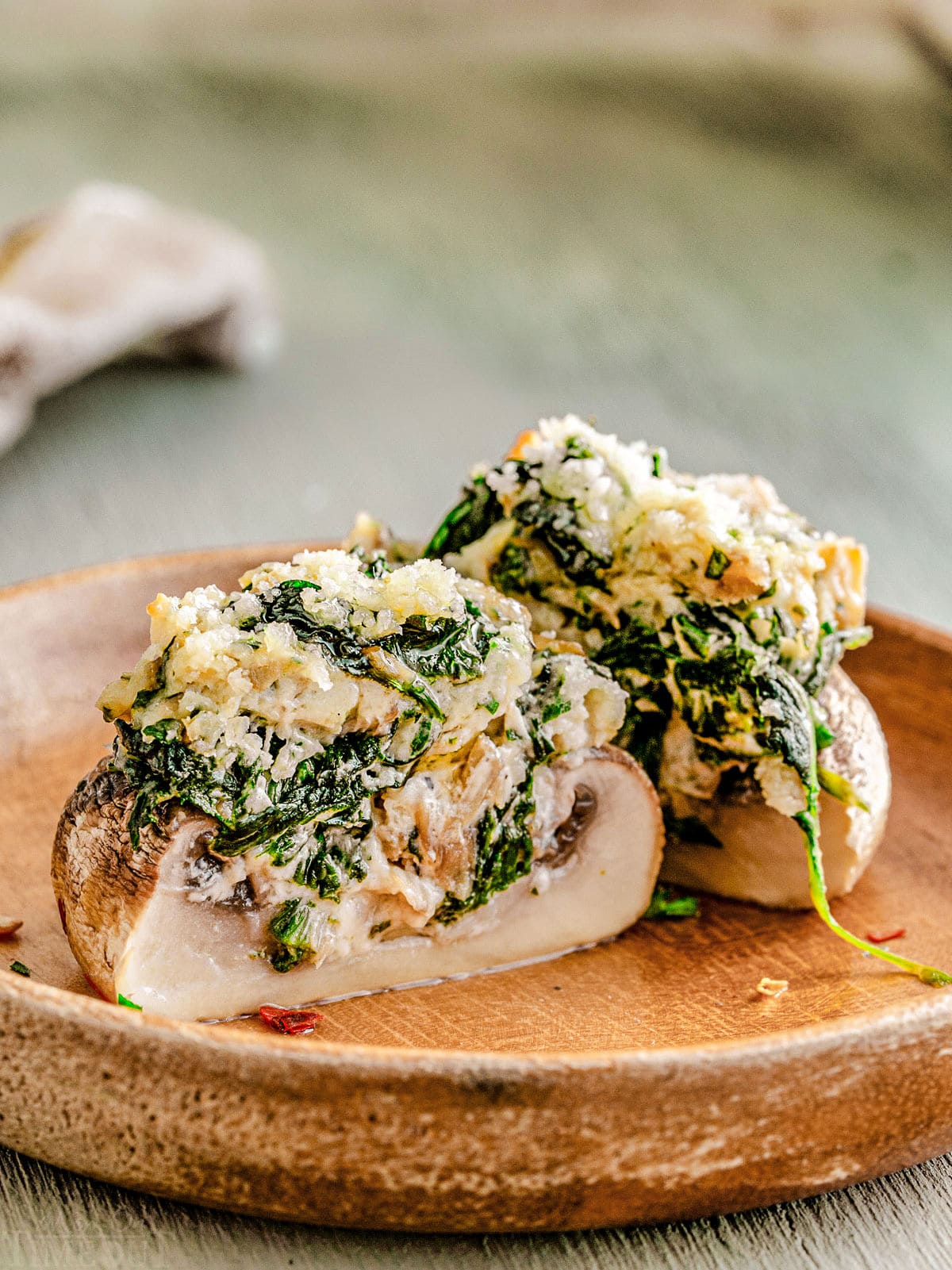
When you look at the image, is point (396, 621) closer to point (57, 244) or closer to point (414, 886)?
point (414, 886)

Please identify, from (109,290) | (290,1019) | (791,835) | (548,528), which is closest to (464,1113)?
(290,1019)

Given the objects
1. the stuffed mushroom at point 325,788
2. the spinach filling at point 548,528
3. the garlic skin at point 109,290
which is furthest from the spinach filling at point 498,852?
the garlic skin at point 109,290

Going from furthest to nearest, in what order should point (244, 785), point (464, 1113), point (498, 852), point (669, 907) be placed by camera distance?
point (669, 907) → point (498, 852) → point (244, 785) → point (464, 1113)

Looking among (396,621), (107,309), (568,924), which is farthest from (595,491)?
(107,309)

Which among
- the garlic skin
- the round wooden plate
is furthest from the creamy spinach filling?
the garlic skin

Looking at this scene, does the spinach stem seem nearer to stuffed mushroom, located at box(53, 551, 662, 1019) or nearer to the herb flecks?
the herb flecks

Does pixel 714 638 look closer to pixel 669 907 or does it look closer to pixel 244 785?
pixel 669 907

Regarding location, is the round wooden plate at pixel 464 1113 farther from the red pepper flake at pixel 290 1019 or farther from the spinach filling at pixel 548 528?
the spinach filling at pixel 548 528
